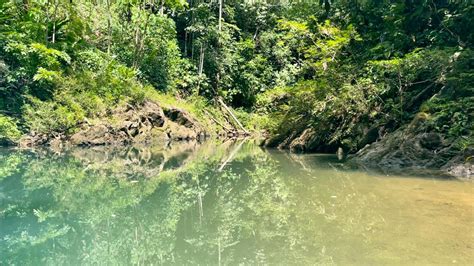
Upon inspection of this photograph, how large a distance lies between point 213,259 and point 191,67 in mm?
26322

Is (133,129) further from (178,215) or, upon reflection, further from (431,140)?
(178,215)

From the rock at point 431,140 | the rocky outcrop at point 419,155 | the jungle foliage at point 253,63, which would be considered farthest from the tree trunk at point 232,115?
the rock at point 431,140

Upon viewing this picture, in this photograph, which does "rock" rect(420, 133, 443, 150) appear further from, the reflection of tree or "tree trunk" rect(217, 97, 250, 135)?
"tree trunk" rect(217, 97, 250, 135)

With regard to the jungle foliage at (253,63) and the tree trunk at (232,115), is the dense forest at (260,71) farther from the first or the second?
the tree trunk at (232,115)

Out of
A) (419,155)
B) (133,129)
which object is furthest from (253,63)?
(419,155)

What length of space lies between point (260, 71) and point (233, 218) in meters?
27.7

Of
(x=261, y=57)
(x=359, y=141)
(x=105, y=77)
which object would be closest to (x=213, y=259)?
(x=359, y=141)

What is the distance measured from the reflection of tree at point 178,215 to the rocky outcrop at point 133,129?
729cm

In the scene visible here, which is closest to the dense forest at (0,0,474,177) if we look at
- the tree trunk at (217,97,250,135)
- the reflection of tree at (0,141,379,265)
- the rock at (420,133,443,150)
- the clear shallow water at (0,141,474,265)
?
the rock at (420,133,443,150)

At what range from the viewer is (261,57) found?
109 ft

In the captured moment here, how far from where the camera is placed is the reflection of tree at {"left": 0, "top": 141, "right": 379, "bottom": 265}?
449cm

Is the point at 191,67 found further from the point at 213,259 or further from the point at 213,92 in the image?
the point at 213,259

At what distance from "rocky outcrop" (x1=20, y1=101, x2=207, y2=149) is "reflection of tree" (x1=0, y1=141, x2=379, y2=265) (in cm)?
729

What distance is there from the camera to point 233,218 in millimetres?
5988
